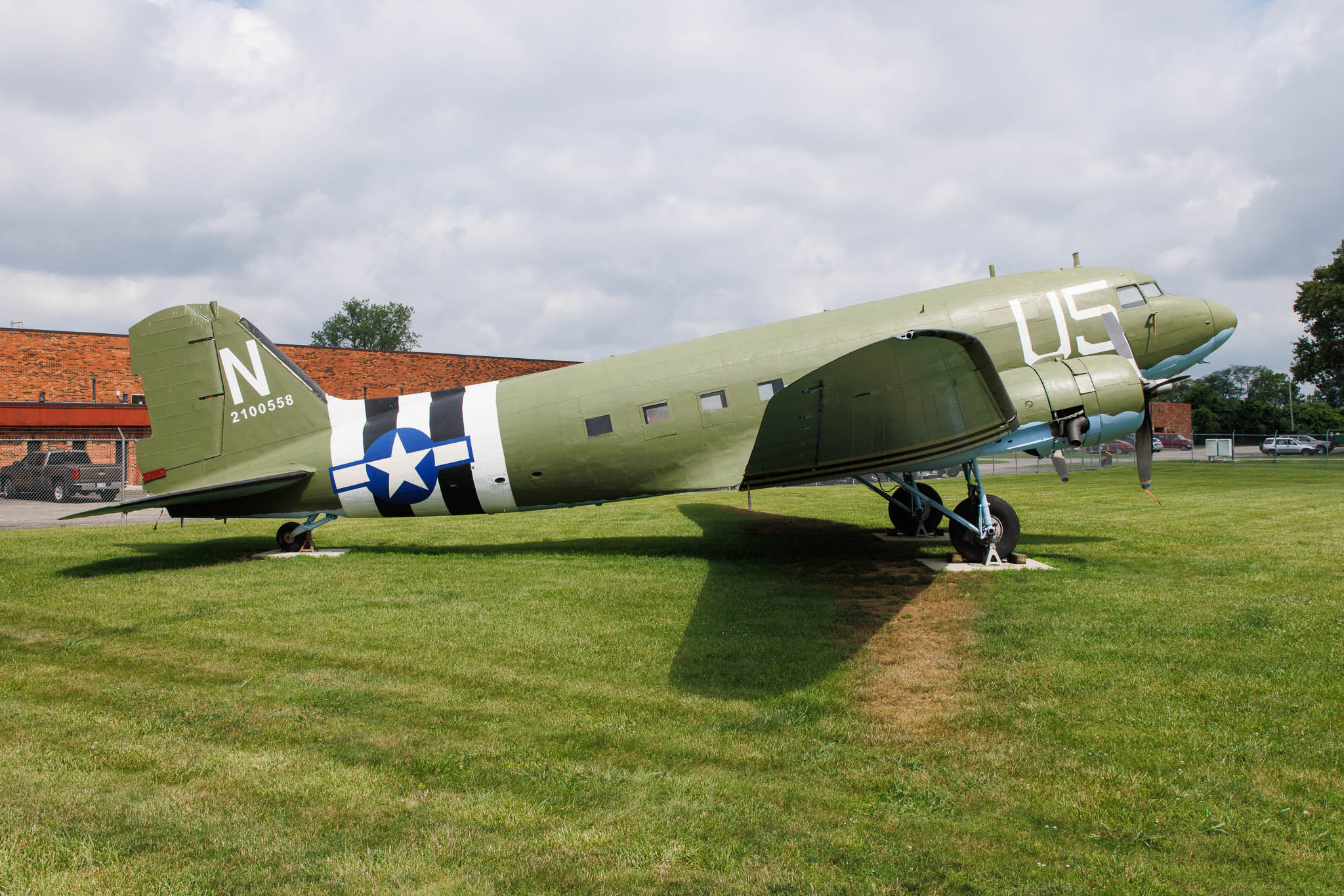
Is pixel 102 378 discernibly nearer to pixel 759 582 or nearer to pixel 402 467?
pixel 402 467

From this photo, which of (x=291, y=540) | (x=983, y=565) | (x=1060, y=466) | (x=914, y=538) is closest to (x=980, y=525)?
(x=983, y=565)

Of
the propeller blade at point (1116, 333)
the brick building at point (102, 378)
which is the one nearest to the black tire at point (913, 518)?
the propeller blade at point (1116, 333)

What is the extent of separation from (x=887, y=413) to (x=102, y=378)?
127 ft

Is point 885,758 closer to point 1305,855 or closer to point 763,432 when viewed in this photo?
point 1305,855

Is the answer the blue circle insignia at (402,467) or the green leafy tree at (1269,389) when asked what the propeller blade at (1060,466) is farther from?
the green leafy tree at (1269,389)

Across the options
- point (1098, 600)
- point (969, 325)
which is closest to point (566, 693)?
point (1098, 600)

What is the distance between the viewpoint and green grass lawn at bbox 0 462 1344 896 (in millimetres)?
3539

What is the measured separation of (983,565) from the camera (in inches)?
423

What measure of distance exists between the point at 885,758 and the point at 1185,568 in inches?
323

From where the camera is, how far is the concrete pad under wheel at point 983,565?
10531 mm

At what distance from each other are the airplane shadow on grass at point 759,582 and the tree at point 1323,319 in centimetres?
5552

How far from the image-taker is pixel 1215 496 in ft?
68.5

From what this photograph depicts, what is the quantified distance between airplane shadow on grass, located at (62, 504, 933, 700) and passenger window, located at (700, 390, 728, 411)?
252cm

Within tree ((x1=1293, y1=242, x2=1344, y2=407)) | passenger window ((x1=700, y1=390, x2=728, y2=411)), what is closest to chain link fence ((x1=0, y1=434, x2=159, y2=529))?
passenger window ((x1=700, y1=390, x2=728, y2=411))
